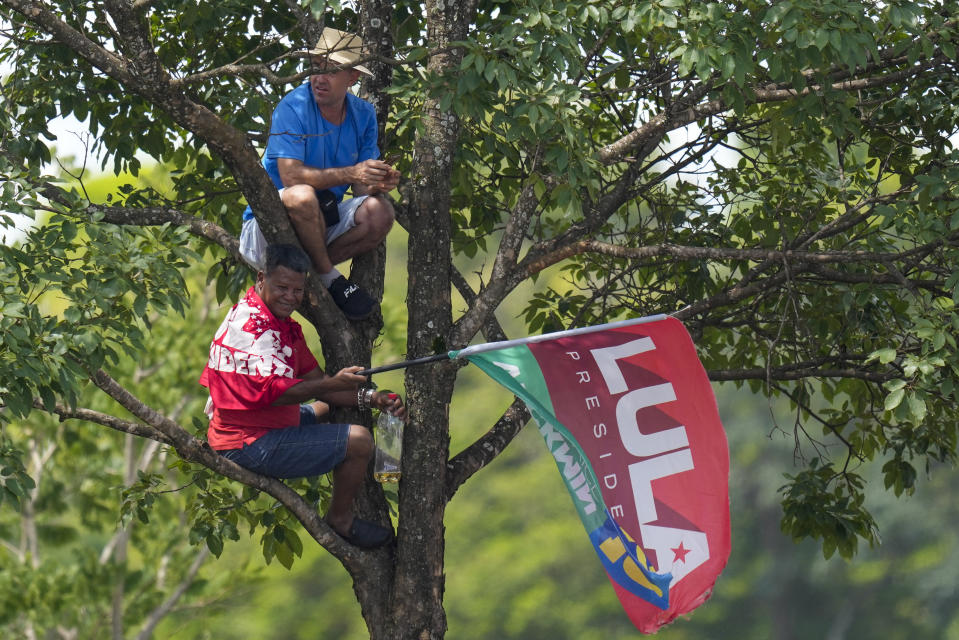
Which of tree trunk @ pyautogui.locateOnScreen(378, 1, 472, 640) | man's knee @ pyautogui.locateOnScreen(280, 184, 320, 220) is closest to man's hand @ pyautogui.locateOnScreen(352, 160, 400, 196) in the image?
man's knee @ pyautogui.locateOnScreen(280, 184, 320, 220)

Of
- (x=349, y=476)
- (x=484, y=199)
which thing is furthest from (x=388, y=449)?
(x=484, y=199)

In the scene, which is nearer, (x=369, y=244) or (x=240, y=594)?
(x=369, y=244)

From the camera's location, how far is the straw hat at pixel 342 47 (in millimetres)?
5363

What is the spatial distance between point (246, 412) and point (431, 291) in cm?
120

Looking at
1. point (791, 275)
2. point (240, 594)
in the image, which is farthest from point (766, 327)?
point (240, 594)

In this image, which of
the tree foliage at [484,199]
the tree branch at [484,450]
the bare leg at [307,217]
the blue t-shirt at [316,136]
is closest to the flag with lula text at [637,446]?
the tree foliage at [484,199]

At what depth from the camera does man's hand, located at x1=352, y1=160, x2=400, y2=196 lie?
5.41m

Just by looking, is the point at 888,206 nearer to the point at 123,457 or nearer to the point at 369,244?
the point at 369,244

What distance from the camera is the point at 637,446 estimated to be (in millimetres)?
5355

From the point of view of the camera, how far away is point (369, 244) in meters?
5.77

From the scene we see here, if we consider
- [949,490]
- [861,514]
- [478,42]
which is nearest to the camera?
[478,42]

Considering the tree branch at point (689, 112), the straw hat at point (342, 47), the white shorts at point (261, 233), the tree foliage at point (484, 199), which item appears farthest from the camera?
the tree branch at point (689, 112)

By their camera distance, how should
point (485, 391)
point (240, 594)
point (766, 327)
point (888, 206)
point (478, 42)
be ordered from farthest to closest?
point (485, 391) → point (240, 594) → point (766, 327) → point (888, 206) → point (478, 42)

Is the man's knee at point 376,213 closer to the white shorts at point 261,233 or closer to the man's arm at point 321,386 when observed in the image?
the white shorts at point 261,233
